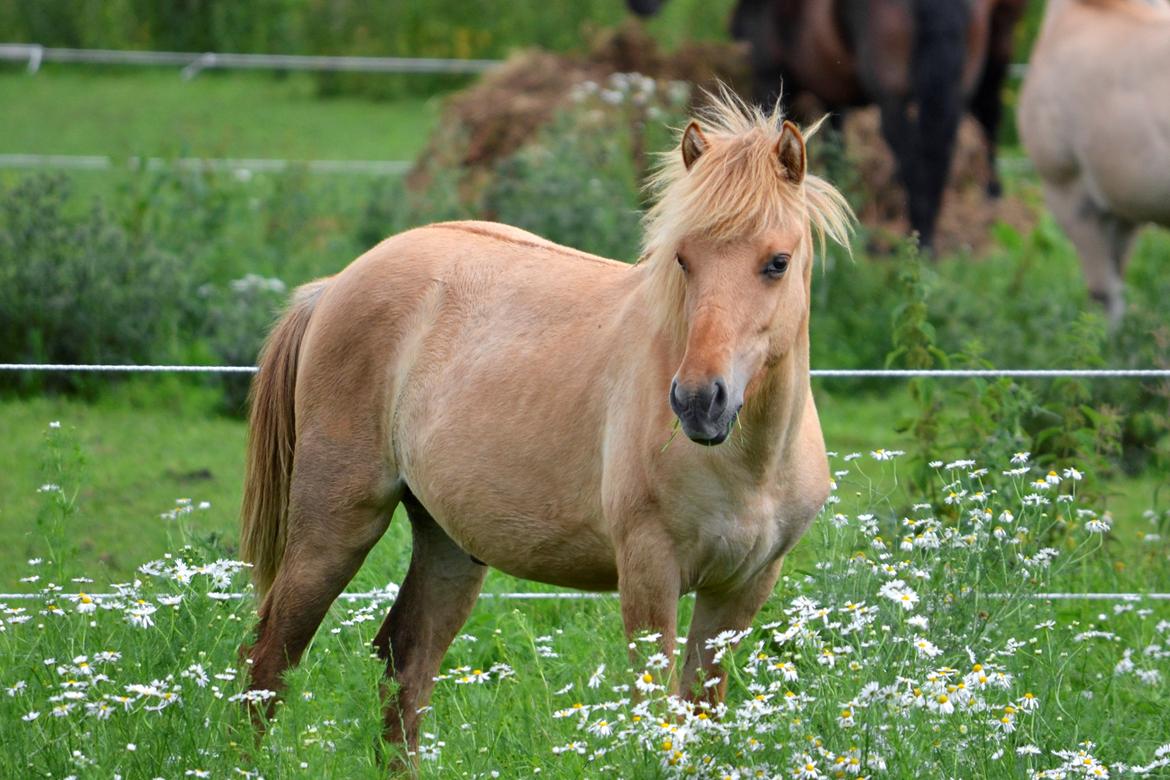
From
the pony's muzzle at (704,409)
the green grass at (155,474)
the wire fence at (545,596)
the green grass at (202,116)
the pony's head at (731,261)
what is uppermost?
the pony's head at (731,261)

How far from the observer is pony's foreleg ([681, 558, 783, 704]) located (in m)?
3.64

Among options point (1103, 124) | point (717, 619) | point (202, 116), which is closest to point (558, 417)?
point (717, 619)

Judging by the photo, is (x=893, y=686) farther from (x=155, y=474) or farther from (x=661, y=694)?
(x=155, y=474)

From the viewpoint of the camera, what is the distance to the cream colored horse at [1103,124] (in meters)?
7.23

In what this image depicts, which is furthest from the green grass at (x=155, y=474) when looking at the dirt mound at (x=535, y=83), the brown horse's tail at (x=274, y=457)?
the dirt mound at (x=535, y=83)

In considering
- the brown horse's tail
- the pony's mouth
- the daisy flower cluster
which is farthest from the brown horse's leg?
the pony's mouth

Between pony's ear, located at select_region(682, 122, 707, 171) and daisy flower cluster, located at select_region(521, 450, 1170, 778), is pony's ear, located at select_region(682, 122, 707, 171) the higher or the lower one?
the higher one

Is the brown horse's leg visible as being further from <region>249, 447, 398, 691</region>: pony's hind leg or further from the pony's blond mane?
the pony's blond mane

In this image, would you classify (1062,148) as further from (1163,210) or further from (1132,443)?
(1132,443)

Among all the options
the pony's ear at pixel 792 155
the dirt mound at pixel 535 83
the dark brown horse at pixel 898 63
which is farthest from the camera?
the dirt mound at pixel 535 83

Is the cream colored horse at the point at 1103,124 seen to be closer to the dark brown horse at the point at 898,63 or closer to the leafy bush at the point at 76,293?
the dark brown horse at the point at 898,63

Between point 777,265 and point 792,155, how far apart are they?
26cm

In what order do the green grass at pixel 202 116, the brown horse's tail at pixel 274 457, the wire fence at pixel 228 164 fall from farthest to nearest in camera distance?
the green grass at pixel 202 116 → the wire fence at pixel 228 164 → the brown horse's tail at pixel 274 457

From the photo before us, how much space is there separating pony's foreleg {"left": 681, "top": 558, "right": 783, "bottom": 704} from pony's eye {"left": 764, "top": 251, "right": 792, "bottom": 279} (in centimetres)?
72
